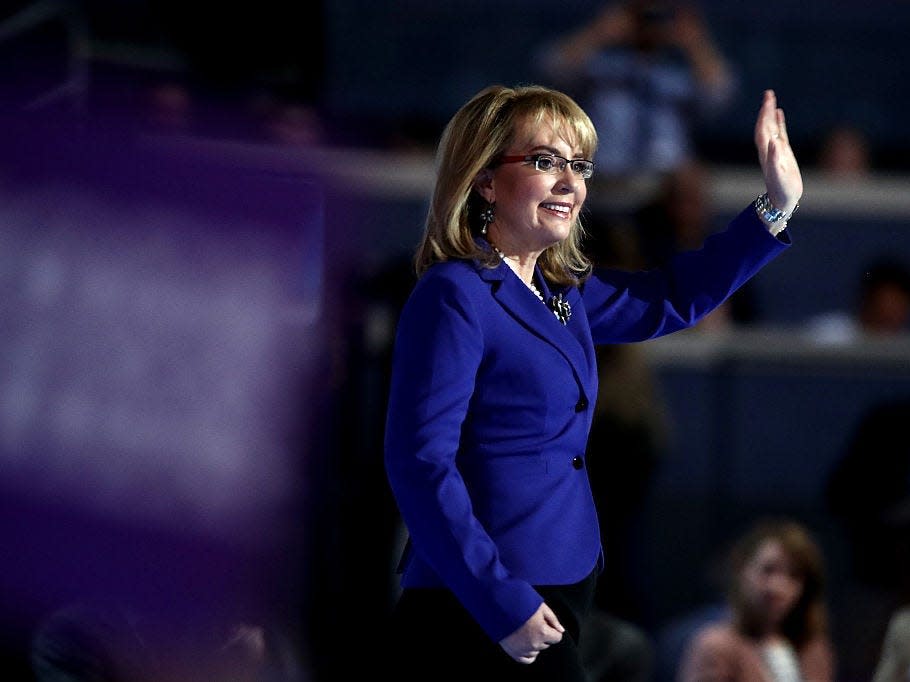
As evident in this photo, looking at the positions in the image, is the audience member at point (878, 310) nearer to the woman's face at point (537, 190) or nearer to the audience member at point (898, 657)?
the audience member at point (898, 657)

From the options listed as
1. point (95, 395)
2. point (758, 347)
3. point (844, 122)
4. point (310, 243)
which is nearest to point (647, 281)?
point (95, 395)

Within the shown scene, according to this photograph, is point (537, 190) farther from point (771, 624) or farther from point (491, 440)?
point (771, 624)

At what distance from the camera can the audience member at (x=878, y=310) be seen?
5.52 meters

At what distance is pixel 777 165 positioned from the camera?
2205mm

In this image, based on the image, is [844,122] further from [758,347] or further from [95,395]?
[95,395]

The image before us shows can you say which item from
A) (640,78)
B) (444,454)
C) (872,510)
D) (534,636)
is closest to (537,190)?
(444,454)

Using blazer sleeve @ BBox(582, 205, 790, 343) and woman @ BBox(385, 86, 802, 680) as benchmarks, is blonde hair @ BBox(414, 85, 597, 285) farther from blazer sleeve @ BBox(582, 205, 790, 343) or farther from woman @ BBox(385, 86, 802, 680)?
blazer sleeve @ BBox(582, 205, 790, 343)

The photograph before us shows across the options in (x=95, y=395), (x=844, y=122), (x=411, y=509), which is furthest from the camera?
(x=844, y=122)

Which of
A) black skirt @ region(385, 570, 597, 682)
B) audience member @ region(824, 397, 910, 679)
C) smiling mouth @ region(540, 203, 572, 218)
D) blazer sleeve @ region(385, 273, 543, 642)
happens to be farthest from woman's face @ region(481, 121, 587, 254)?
audience member @ region(824, 397, 910, 679)

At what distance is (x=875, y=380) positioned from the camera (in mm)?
5492

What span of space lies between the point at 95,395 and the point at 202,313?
421 millimetres

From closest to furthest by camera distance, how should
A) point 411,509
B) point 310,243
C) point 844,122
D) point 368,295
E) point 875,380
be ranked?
point 411,509 < point 310,243 < point 368,295 < point 875,380 < point 844,122

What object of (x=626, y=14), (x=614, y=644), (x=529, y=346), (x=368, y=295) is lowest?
(x=614, y=644)

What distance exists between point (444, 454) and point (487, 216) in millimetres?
361
